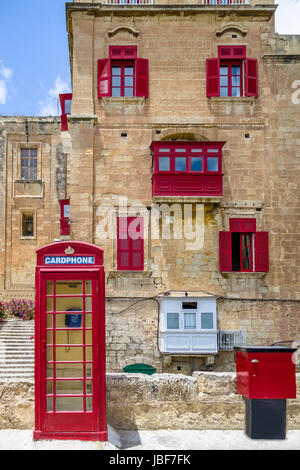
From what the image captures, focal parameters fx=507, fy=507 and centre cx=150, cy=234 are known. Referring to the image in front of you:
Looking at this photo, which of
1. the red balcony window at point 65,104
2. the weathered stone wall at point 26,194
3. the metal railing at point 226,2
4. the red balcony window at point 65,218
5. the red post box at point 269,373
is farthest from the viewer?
the weathered stone wall at point 26,194

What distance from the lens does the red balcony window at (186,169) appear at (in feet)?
60.6

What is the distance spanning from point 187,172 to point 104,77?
4799 millimetres

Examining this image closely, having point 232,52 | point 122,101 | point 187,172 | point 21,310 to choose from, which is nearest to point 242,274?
point 187,172

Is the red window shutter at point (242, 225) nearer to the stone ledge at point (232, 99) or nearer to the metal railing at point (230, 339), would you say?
the metal railing at point (230, 339)

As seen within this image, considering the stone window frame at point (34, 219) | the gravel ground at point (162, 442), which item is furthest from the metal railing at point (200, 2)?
the gravel ground at point (162, 442)

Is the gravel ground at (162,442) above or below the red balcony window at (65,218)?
below

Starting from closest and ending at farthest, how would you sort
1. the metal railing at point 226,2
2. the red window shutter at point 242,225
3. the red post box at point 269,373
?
1. the red post box at point 269,373
2. the red window shutter at point 242,225
3. the metal railing at point 226,2

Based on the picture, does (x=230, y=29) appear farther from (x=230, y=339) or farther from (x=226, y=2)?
(x=230, y=339)

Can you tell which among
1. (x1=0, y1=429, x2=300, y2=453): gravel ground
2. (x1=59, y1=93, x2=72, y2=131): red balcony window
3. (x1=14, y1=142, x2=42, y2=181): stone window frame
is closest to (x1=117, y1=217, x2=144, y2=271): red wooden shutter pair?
(x1=59, y1=93, x2=72, y2=131): red balcony window

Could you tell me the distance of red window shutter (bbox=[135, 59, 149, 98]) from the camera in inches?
749

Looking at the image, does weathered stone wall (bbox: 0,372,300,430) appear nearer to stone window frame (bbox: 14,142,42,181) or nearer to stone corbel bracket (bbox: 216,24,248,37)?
stone corbel bracket (bbox: 216,24,248,37)

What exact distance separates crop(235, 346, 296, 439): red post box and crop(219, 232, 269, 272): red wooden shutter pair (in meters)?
10.5

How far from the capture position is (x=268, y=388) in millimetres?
7969

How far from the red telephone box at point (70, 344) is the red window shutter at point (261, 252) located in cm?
1174
